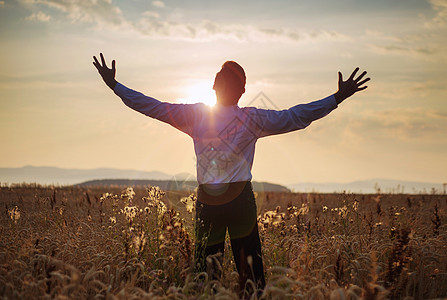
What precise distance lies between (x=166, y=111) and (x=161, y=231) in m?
1.81

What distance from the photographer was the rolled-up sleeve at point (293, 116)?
14.1ft

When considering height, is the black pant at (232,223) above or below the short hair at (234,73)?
below

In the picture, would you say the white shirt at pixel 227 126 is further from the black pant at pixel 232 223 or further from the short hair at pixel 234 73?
the short hair at pixel 234 73

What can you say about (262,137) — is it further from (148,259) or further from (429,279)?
(429,279)

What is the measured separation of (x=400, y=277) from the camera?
4.74 m

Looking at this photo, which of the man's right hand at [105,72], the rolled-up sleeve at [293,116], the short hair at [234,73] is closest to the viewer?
the short hair at [234,73]

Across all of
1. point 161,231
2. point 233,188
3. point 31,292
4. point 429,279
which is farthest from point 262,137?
point 429,279

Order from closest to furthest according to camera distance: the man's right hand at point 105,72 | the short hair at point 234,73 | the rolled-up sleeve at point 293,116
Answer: the short hair at point 234,73 → the rolled-up sleeve at point 293,116 → the man's right hand at point 105,72

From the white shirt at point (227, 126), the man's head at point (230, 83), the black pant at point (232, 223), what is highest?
the man's head at point (230, 83)

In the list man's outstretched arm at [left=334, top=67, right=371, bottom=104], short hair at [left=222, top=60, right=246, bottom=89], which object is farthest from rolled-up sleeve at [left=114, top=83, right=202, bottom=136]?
man's outstretched arm at [left=334, top=67, right=371, bottom=104]

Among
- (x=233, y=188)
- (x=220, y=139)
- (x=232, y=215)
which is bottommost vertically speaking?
(x=232, y=215)

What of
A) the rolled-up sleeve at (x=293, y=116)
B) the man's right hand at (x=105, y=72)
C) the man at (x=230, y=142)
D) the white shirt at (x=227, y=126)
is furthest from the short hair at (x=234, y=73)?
the man's right hand at (x=105, y=72)

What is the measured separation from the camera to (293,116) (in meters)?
4.34

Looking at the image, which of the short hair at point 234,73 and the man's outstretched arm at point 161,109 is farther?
the man's outstretched arm at point 161,109
